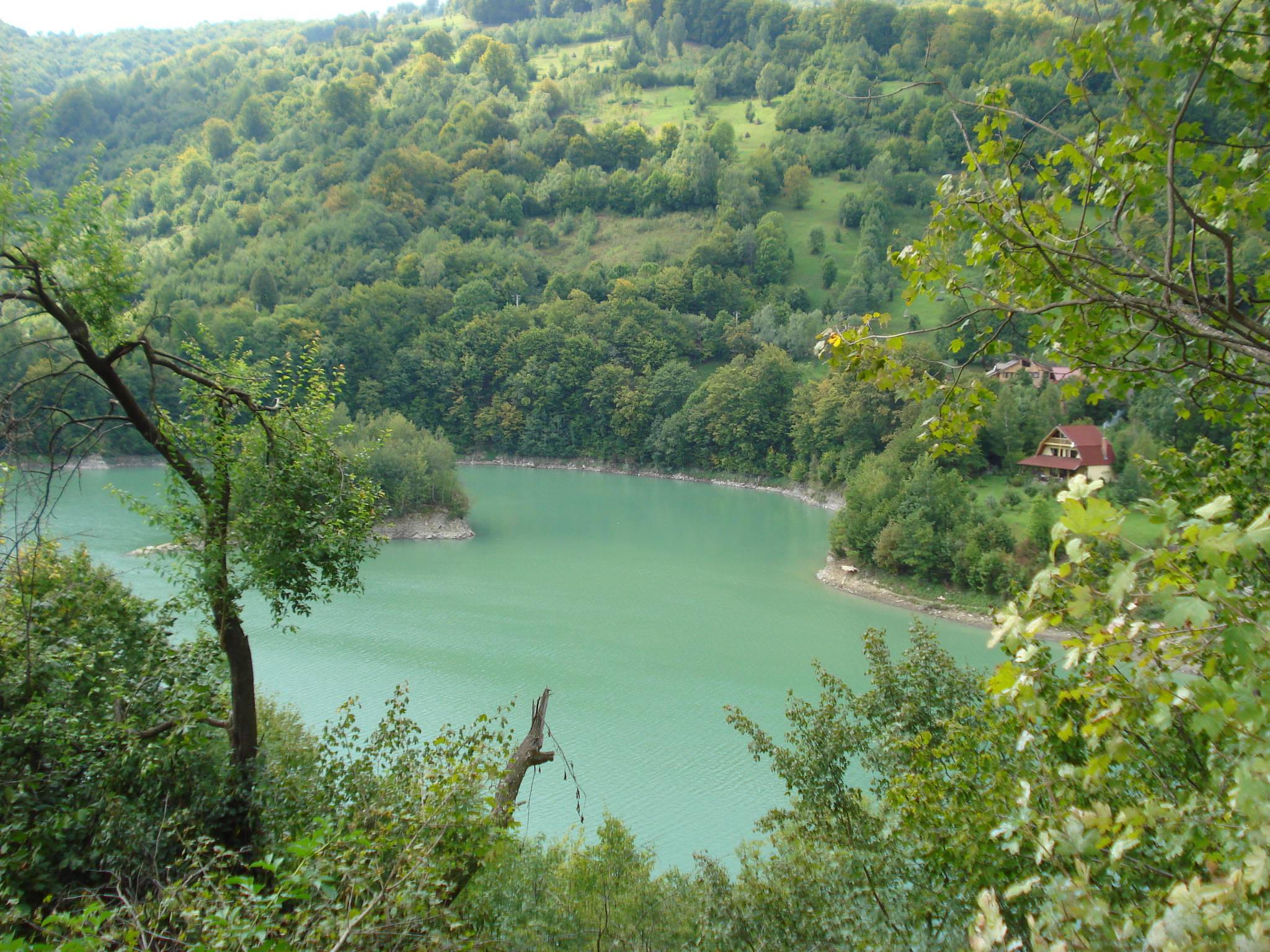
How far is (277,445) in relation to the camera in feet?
17.7

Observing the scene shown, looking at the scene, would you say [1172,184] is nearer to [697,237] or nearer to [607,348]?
[607,348]

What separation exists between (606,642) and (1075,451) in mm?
19440

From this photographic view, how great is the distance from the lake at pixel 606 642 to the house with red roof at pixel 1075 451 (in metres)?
8.62

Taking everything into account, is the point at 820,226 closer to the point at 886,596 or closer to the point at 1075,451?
the point at 1075,451

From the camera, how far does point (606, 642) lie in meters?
18.7

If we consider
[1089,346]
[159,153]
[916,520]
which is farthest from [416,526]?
[159,153]

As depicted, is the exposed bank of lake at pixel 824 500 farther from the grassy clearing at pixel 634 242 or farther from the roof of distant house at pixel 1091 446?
the grassy clearing at pixel 634 242

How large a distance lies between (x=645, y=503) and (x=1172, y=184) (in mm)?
34768

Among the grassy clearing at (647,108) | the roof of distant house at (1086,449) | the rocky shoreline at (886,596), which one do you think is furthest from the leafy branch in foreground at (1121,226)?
the grassy clearing at (647,108)

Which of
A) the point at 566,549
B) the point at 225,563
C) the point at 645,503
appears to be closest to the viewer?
the point at 225,563

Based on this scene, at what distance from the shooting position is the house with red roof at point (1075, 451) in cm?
2745

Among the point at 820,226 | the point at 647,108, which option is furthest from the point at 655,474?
the point at 647,108

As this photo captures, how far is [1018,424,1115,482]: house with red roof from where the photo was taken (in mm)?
27453

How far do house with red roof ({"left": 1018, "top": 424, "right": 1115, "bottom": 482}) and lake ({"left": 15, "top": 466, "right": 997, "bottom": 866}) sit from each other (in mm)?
8624
